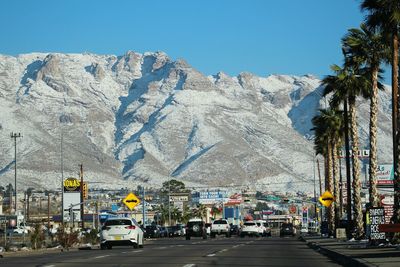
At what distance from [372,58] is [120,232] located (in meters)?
18.3

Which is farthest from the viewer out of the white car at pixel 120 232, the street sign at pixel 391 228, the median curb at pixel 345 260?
the white car at pixel 120 232

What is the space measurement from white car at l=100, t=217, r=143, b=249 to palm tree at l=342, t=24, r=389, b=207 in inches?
529

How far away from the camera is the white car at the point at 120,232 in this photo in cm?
5434

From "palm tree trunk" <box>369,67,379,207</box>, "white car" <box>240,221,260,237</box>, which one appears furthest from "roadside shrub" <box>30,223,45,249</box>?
"white car" <box>240,221,260,237</box>

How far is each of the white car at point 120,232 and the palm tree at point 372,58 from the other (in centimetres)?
1342

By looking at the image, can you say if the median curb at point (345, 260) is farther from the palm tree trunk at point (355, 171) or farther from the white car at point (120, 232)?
the palm tree trunk at point (355, 171)

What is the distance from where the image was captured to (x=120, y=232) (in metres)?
54.3

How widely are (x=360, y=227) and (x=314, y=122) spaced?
32.6m

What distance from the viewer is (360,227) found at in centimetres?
6216

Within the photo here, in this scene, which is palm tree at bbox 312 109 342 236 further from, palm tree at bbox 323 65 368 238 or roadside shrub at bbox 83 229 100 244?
roadside shrub at bbox 83 229 100 244

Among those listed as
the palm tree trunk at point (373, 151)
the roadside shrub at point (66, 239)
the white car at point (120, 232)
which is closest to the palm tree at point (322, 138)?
the roadside shrub at point (66, 239)

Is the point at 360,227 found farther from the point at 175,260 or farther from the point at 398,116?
the point at 175,260

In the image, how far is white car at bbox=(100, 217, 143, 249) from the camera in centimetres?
5434

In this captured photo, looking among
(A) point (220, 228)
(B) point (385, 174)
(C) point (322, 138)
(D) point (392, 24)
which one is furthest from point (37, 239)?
(B) point (385, 174)
